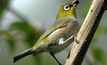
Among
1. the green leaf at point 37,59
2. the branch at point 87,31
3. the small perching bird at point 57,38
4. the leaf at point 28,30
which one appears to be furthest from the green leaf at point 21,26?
the branch at point 87,31

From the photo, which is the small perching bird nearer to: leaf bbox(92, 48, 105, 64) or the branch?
leaf bbox(92, 48, 105, 64)

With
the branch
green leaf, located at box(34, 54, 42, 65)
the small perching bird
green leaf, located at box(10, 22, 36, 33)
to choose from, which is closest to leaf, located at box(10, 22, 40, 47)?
green leaf, located at box(10, 22, 36, 33)

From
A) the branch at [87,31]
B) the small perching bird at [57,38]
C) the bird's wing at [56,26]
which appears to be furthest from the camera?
the bird's wing at [56,26]

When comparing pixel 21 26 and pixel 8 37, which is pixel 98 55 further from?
pixel 8 37

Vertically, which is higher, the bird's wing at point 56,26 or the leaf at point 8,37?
the leaf at point 8,37

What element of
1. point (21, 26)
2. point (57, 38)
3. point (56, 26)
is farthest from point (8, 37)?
point (56, 26)

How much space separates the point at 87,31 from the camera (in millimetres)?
2076

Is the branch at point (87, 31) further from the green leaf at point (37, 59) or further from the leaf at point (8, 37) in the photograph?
the leaf at point (8, 37)

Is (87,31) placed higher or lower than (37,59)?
higher

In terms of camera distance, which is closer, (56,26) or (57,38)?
(57,38)

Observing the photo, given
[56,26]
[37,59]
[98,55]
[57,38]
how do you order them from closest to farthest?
[98,55] < [37,59] < [57,38] < [56,26]

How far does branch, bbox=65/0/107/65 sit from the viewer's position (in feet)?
6.48

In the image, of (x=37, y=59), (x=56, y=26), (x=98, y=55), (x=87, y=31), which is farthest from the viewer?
(x=56, y=26)

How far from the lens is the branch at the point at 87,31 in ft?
6.48
